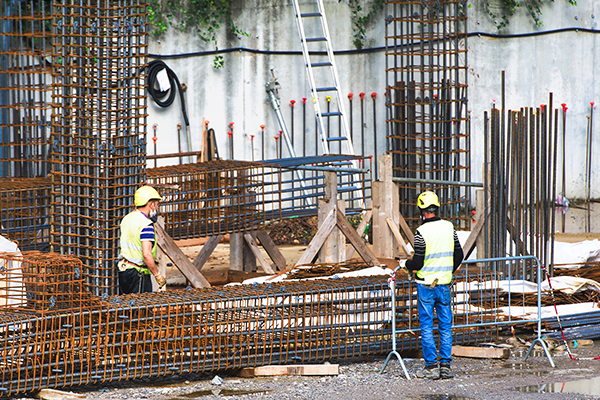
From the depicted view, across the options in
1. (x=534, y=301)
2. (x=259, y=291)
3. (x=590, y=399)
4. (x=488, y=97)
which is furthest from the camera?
(x=488, y=97)

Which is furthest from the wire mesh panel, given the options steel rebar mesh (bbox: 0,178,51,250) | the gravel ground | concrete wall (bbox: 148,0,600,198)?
concrete wall (bbox: 148,0,600,198)

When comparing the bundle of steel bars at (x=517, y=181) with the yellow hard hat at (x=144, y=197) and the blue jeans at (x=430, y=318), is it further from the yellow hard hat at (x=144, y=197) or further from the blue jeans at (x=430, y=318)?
the yellow hard hat at (x=144, y=197)

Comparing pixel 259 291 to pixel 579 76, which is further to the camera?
pixel 579 76

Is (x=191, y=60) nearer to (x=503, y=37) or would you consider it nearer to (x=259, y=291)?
(x=503, y=37)

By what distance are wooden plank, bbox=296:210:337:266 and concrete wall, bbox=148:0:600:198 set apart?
6.86 metres

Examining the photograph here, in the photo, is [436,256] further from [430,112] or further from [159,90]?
[159,90]

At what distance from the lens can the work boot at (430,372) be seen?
7309 mm

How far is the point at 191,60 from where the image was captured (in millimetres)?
17688

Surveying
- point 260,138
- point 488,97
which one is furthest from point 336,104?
point 488,97

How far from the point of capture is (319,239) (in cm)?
1112

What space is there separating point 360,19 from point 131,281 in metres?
11.2

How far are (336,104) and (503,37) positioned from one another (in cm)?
379

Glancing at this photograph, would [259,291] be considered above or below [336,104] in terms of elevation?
below

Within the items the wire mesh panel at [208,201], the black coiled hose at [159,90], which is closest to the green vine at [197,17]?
the black coiled hose at [159,90]
